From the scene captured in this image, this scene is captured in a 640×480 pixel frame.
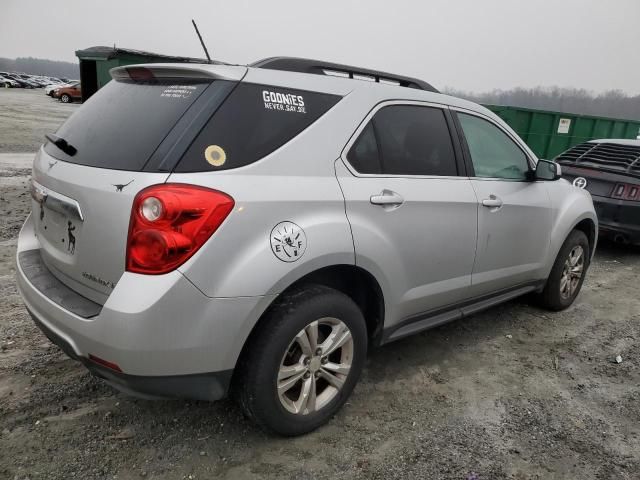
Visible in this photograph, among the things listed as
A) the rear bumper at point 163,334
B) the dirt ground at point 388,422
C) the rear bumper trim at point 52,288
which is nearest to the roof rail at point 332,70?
the rear bumper at point 163,334

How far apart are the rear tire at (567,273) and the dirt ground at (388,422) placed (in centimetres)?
58

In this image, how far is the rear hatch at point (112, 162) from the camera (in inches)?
78.9

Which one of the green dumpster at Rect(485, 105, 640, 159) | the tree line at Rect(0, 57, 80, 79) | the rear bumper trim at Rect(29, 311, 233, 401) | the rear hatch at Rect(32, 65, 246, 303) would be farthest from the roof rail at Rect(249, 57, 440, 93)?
the tree line at Rect(0, 57, 80, 79)

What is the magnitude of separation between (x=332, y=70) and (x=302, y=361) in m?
1.55

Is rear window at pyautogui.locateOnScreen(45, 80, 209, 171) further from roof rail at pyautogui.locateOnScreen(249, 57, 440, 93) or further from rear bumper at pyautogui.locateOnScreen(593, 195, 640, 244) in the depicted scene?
rear bumper at pyautogui.locateOnScreen(593, 195, 640, 244)

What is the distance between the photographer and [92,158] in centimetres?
223

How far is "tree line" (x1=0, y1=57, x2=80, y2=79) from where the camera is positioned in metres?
132

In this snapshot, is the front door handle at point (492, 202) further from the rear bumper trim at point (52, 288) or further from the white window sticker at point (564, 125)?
the white window sticker at point (564, 125)

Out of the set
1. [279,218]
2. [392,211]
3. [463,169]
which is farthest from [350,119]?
[463,169]

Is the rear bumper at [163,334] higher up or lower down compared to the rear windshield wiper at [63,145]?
lower down

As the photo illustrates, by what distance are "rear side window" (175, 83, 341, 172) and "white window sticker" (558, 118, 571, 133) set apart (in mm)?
11657

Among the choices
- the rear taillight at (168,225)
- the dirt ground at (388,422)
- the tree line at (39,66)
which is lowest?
the tree line at (39,66)

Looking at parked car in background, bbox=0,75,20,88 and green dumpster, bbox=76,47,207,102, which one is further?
parked car in background, bbox=0,75,20,88

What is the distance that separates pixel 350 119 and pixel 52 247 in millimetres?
1568
